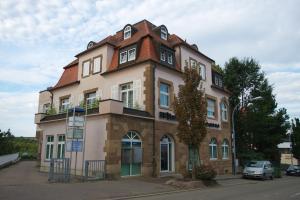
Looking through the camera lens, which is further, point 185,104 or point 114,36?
point 114,36

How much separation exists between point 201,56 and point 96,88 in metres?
10.3

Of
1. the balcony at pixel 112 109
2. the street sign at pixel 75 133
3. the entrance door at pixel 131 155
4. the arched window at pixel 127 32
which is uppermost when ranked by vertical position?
the arched window at pixel 127 32

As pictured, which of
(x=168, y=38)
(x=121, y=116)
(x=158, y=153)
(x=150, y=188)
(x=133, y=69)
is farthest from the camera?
(x=168, y=38)

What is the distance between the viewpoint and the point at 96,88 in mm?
26625

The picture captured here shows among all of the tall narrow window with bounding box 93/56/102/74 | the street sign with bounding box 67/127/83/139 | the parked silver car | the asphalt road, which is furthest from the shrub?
the tall narrow window with bounding box 93/56/102/74

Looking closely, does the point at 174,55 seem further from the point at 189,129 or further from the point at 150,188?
the point at 150,188

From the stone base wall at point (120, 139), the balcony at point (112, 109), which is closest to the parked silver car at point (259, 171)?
the stone base wall at point (120, 139)

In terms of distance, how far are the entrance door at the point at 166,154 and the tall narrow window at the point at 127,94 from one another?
3718mm

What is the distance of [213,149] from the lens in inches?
1185

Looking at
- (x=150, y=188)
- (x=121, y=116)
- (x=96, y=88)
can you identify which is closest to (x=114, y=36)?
(x=96, y=88)

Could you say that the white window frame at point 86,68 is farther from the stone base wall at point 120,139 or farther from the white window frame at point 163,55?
the stone base wall at point 120,139

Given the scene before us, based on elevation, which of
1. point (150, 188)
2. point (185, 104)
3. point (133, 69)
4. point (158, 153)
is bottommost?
point (150, 188)

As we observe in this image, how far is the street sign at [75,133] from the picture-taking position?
18.7m

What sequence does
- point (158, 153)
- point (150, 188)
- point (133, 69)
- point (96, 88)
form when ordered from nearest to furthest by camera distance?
point (150, 188) < point (158, 153) < point (133, 69) < point (96, 88)
